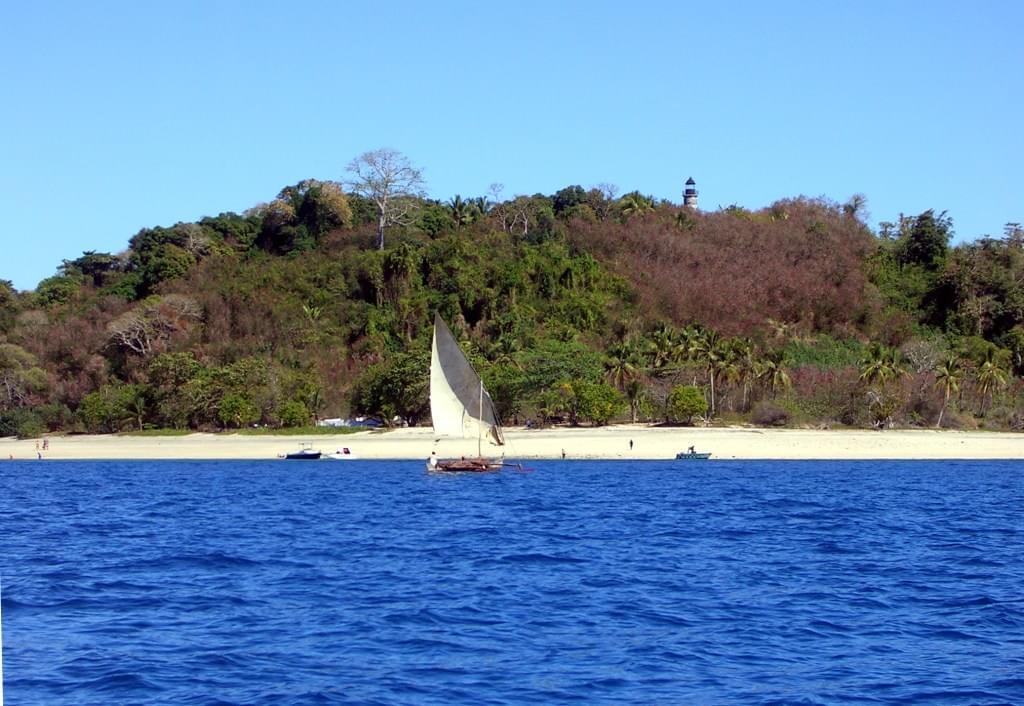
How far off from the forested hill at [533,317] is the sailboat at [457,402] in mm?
13930

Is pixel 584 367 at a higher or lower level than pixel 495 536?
higher

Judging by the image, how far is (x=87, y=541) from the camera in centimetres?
3753

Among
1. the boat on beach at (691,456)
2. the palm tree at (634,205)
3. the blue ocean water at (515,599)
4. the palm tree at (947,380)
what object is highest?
the palm tree at (634,205)

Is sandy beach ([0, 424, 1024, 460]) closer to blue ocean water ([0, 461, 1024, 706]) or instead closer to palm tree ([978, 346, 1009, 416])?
palm tree ([978, 346, 1009, 416])

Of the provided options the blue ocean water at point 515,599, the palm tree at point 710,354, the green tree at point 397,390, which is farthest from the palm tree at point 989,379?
the green tree at point 397,390

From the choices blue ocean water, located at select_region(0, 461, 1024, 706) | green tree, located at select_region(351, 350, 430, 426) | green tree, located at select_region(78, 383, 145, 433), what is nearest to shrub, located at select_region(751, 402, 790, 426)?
green tree, located at select_region(351, 350, 430, 426)

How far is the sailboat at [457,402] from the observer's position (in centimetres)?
6156

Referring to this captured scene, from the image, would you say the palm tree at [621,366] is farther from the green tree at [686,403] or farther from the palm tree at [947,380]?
the palm tree at [947,380]

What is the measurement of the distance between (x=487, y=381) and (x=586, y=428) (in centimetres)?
700

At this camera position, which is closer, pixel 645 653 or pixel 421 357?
pixel 645 653

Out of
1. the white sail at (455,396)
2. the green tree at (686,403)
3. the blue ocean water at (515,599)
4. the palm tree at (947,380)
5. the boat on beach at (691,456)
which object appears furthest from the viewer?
the palm tree at (947,380)

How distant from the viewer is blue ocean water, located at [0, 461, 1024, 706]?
63.4 ft

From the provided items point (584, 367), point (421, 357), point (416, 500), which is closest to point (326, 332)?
point (421, 357)

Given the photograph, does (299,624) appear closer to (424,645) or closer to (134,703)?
(424,645)
